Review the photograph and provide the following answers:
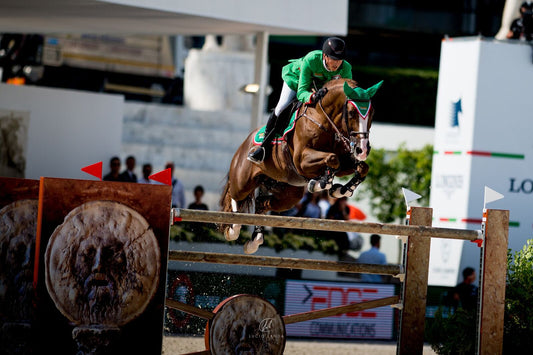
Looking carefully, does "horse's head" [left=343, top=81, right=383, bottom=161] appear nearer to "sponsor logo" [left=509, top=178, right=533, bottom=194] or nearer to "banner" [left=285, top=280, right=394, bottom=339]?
"banner" [left=285, top=280, right=394, bottom=339]

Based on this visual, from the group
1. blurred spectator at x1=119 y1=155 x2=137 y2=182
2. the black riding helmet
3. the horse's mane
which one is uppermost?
the black riding helmet

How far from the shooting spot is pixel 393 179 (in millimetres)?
A: 14047

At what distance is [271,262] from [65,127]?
6.37m

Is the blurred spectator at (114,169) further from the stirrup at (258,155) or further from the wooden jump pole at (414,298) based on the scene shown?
the wooden jump pole at (414,298)

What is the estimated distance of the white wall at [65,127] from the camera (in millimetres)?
10719

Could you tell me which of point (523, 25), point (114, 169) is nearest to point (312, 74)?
point (523, 25)

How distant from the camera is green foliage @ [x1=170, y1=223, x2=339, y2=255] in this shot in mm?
8547

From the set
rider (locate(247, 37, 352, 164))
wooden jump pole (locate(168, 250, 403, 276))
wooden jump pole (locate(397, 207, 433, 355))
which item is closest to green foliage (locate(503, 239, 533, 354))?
wooden jump pole (locate(397, 207, 433, 355))

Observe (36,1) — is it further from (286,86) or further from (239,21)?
(286,86)

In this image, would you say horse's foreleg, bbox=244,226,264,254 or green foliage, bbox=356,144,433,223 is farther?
green foliage, bbox=356,144,433,223

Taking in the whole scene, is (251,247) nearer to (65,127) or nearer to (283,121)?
(283,121)

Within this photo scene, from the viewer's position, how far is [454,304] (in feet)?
26.4

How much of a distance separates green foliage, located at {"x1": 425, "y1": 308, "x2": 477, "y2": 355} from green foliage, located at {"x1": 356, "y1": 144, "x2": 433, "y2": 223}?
7358 mm

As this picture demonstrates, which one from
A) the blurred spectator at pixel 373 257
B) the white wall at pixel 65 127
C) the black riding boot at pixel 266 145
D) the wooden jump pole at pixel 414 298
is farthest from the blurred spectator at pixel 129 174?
the wooden jump pole at pixel 414 298
